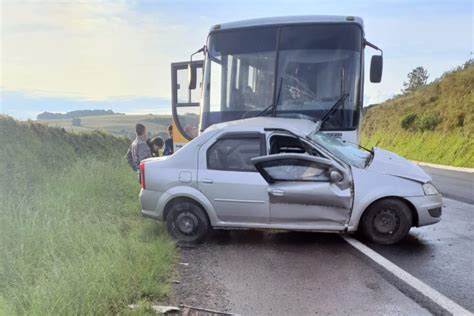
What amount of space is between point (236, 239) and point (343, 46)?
381 cm

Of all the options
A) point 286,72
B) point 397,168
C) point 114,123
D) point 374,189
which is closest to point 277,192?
point 374,189

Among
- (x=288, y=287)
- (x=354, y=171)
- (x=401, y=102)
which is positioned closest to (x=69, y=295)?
(x=288, y=287)

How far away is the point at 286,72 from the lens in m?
7.71

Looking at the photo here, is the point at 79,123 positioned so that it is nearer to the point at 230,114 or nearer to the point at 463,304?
the point at 230,114

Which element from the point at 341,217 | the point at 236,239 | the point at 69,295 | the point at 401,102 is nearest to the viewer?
the point at 69,295

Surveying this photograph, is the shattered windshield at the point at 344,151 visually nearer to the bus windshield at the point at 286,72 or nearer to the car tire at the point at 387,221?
the car tire at the point at 387,221

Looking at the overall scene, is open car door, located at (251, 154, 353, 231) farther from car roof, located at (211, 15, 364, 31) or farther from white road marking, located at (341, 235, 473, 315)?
car roof, located at (211, 15, 364, 31)

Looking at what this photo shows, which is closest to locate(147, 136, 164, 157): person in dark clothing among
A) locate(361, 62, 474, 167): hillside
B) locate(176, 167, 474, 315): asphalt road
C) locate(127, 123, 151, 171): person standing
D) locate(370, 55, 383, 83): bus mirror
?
locate(127, 123, 151, 171): person standing

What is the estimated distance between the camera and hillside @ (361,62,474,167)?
24516mm

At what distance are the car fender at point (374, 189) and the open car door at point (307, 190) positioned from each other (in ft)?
0.29

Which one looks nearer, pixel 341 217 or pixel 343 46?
pixel 341 217

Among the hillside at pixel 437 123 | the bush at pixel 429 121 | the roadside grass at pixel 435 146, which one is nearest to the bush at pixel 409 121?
the hillside at pixel 437 123

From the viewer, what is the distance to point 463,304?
12.7 feet

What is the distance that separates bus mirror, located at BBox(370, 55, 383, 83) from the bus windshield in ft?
2.06
